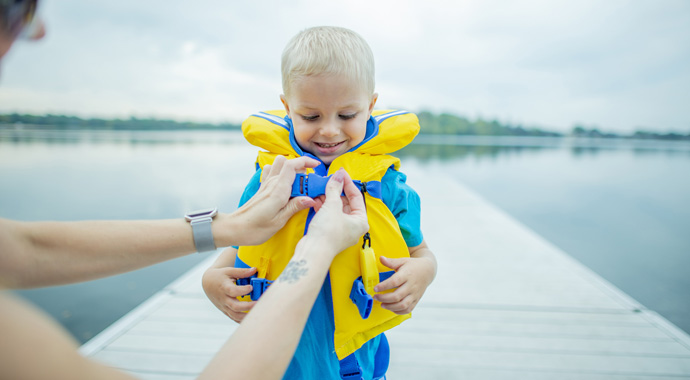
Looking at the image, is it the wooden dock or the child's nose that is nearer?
the child's nose

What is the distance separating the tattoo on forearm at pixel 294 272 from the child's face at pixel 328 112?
1.86ft

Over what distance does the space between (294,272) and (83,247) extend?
27.9 inches

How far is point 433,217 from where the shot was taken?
6.32 meters

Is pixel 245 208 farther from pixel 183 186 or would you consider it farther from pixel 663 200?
pixel 663 200

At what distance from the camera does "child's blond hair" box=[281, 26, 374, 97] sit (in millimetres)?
1213

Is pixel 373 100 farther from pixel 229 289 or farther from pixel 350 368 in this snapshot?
pixel 350 368

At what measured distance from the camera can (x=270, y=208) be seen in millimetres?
1183

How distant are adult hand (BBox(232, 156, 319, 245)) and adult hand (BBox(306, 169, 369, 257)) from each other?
0.40 ft

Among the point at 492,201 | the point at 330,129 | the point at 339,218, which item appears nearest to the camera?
the point at 339,218

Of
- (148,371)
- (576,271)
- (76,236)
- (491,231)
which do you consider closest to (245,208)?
(76,236)

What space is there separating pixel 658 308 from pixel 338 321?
16.2 feet

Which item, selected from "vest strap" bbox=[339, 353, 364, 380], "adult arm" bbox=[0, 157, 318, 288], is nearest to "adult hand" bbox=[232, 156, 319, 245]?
"adult arm" bbox=[0, 157, 318, 288]

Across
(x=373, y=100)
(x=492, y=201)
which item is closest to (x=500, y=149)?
(x=492, y=201)

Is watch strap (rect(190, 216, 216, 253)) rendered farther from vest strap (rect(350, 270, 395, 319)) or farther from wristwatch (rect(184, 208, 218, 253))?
vest strap (rect(350, 270, 395, 319))
